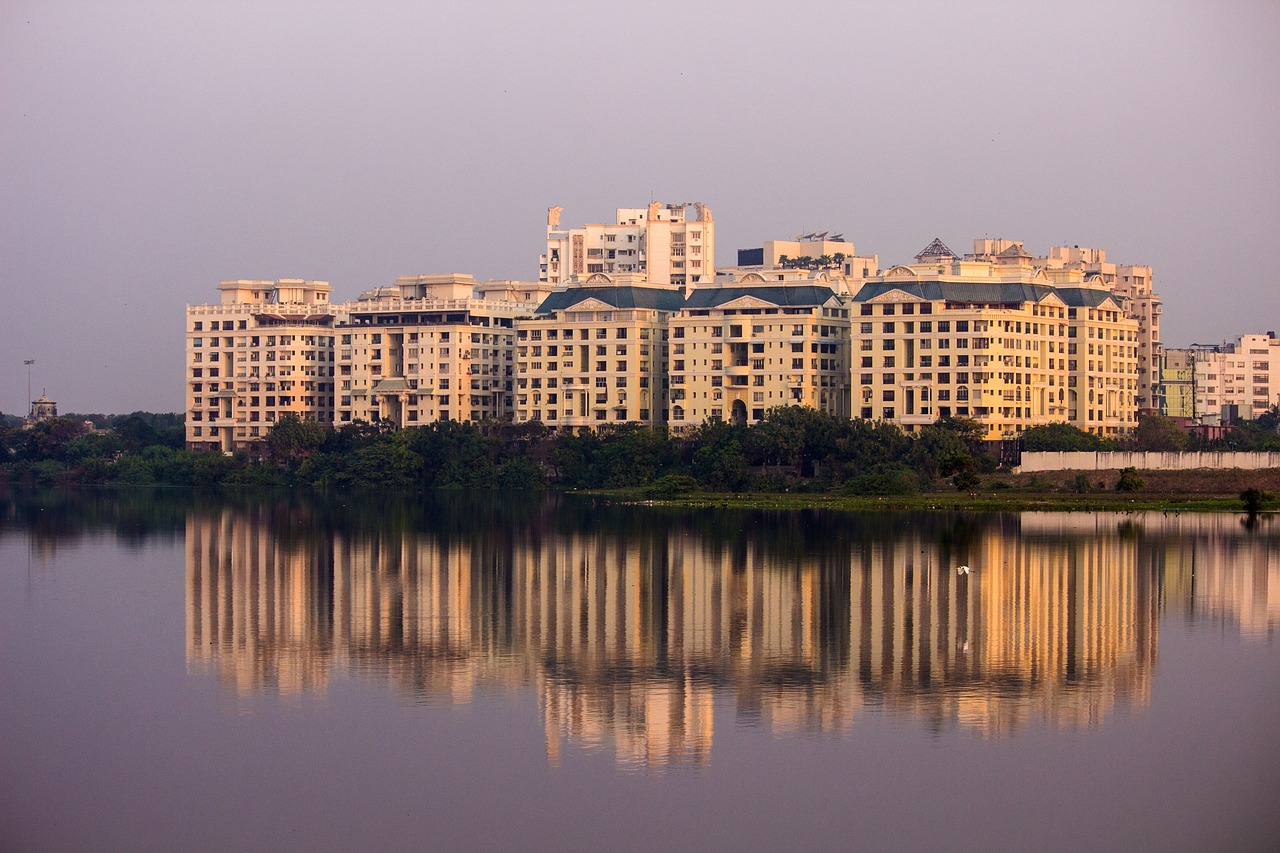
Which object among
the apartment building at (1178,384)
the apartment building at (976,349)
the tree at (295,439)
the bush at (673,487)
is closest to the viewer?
the bush at (673,487)

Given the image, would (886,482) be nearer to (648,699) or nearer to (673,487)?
(673,487)

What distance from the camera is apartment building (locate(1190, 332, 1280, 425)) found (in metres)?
120

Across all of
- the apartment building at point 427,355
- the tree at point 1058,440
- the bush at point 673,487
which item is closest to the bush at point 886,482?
the bush at point 673,487

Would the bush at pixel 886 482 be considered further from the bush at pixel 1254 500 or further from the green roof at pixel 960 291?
the green roof at pixel 960 291

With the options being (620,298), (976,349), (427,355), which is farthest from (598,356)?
(976,349)

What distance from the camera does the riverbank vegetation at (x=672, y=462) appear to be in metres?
69.1

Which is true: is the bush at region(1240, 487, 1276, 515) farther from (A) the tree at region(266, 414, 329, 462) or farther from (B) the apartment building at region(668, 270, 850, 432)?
(A) the tree at region(266, 414, 329, 462)

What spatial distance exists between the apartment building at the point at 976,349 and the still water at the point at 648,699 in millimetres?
35098

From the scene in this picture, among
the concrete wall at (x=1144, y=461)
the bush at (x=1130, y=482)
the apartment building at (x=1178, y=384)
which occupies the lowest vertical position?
the bush at (x=1130, y=482)

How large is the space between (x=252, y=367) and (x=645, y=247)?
24880 millimetres

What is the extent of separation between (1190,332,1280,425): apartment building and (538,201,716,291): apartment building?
32.8 meters

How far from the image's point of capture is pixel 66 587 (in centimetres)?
4228

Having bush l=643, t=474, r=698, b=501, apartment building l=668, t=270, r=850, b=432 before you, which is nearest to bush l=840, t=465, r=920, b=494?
bush l=643, t=474, r=698, b=501

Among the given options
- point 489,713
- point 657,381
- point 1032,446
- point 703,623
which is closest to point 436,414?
point 657,381
